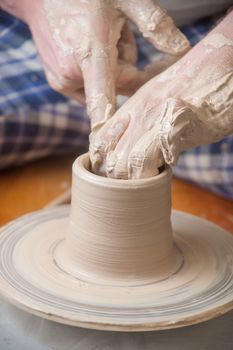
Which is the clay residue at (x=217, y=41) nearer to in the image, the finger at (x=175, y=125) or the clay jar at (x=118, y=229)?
the finger at (x=175, y=125)

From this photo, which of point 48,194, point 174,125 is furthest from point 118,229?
point 48,194

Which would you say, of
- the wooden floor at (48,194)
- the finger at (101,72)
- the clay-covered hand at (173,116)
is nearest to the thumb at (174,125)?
the clay-covered hand at (173,116)

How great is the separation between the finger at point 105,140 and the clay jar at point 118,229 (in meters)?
0.03

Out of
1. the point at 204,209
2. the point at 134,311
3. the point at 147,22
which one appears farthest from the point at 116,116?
the point at 204,209

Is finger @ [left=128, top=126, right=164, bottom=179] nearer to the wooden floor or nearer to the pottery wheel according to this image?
the pottery wheel

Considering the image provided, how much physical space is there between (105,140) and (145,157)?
0.29 feet

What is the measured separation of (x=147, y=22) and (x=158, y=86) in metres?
0.15

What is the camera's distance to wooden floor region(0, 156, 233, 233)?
1.92m

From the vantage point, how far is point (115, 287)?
1130 mm

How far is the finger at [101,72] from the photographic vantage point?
1254 mm

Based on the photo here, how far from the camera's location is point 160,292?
1.12 metres

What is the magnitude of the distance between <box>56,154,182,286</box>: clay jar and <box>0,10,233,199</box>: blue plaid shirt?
2.69ft

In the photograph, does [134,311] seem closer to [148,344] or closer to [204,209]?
[148,344]

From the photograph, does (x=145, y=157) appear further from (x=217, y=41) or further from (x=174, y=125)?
(x=217, y=41)
